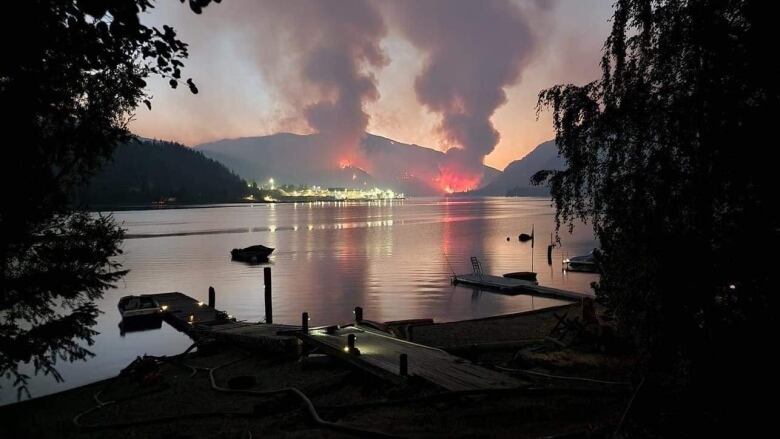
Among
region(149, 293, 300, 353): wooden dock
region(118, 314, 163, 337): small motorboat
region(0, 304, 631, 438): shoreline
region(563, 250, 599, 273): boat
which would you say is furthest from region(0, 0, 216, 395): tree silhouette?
region(563, 250, 599, 273): boat

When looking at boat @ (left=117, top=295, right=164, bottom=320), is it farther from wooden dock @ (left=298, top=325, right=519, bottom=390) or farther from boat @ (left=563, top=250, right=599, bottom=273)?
boat @ (left=563, top=250, right=599, bottom=273)

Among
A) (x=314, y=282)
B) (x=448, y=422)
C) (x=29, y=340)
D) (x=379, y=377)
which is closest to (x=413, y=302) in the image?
(x=314, y=282)

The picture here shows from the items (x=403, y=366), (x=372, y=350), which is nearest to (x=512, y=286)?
(x=372, y=350)

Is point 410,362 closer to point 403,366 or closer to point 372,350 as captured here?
point 403,366

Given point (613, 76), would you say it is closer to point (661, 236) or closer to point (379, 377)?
point (661, 236)

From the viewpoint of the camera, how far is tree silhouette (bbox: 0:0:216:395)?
6496 millimetres

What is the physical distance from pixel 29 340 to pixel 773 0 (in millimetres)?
15340

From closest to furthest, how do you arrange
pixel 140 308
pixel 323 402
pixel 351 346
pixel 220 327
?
pixel 323 402, pixel 351 346, pixel 220 327, pixel 140 308

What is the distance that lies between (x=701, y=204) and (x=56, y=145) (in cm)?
1340

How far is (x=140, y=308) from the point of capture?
3525 cm

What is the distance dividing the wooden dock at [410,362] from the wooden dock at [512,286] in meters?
24.4

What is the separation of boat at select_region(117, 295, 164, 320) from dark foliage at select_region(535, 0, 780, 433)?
33288 mm

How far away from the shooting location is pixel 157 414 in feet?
51.1

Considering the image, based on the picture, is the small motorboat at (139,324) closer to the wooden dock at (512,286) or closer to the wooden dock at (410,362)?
the wooden dock at (410,362)
